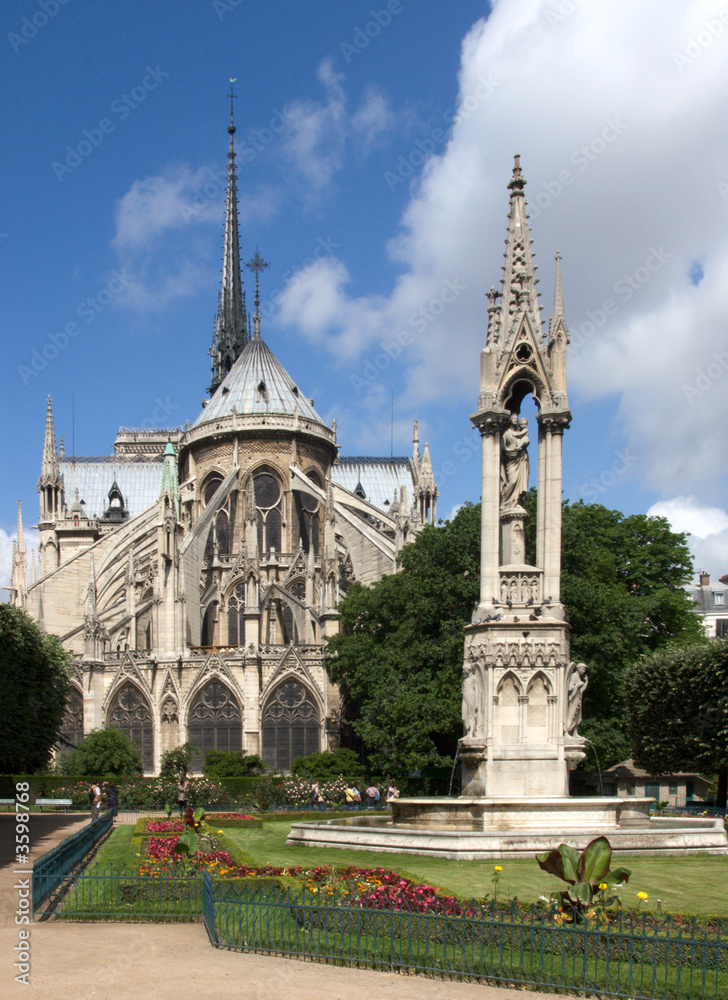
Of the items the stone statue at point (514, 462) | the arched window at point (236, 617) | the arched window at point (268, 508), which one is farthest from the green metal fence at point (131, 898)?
the arched window at point (268, 508)

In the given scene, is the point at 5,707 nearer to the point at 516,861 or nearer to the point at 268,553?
the point at 516,861

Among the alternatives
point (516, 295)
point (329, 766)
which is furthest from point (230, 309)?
point (516, 295)

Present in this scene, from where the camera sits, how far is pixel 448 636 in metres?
38.8

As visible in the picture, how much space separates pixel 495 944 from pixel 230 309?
97.3 meters

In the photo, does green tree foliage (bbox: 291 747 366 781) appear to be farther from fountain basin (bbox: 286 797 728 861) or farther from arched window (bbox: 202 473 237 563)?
fountain basin (bbox: 286 797 728 861)

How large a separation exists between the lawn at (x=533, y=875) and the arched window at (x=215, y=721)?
119 ft

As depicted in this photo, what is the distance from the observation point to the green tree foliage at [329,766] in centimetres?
4450

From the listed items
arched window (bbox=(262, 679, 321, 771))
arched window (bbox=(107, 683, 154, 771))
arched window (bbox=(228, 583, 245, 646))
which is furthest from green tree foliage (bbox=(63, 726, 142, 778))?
arched window (bbox=(228, 583, 245, 646))

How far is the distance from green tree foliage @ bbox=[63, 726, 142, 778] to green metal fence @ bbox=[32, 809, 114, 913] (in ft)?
86.2

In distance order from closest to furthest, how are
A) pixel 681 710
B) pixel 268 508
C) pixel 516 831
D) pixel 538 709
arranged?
pixel 516 831, pixel 538 709, pixel 681 710, pixel 268 508

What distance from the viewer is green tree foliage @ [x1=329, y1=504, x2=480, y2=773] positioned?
124 feet

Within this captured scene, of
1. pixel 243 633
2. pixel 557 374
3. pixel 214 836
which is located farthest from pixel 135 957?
pixel 243 633

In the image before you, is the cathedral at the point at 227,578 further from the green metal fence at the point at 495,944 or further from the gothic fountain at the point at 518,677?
the green metal fence at the point at 495,944

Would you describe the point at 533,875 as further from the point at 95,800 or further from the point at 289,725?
the point at 289,725
